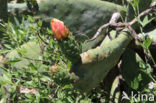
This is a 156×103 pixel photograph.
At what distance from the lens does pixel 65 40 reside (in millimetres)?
956

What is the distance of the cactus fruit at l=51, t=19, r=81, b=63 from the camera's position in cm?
92

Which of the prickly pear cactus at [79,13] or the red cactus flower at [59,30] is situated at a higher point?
the prickly pear cactus at [79,13]

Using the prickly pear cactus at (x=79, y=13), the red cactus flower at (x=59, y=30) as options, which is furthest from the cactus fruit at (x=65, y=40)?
the prickly pear cactus at (x=79, y=13)

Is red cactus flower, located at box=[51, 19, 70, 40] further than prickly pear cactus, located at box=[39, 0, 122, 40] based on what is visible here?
No

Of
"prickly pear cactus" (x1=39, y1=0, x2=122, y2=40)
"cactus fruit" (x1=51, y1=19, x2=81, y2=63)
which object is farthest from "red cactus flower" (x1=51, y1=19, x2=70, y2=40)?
"prickly pear cactus" (x1=39, y1=0, x2=122, y2=40)

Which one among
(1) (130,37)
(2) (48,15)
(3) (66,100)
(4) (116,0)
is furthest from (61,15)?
(4) (116,0)

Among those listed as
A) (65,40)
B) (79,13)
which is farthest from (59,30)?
(79,13)

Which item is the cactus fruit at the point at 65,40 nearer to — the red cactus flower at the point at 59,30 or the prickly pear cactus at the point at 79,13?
the red cactus flower at the point at 59,30

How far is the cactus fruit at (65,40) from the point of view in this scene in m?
0.92

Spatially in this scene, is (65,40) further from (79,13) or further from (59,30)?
(79,13)

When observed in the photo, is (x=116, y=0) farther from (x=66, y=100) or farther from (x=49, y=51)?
(x=66, y=100)

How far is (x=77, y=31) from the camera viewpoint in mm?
1578

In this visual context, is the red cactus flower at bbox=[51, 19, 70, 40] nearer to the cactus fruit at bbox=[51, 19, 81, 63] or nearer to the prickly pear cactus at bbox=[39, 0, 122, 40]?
the cactus fruit at bbox=[51, 19, 81, 63]

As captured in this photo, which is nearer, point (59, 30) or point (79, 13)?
point (59, 30)
